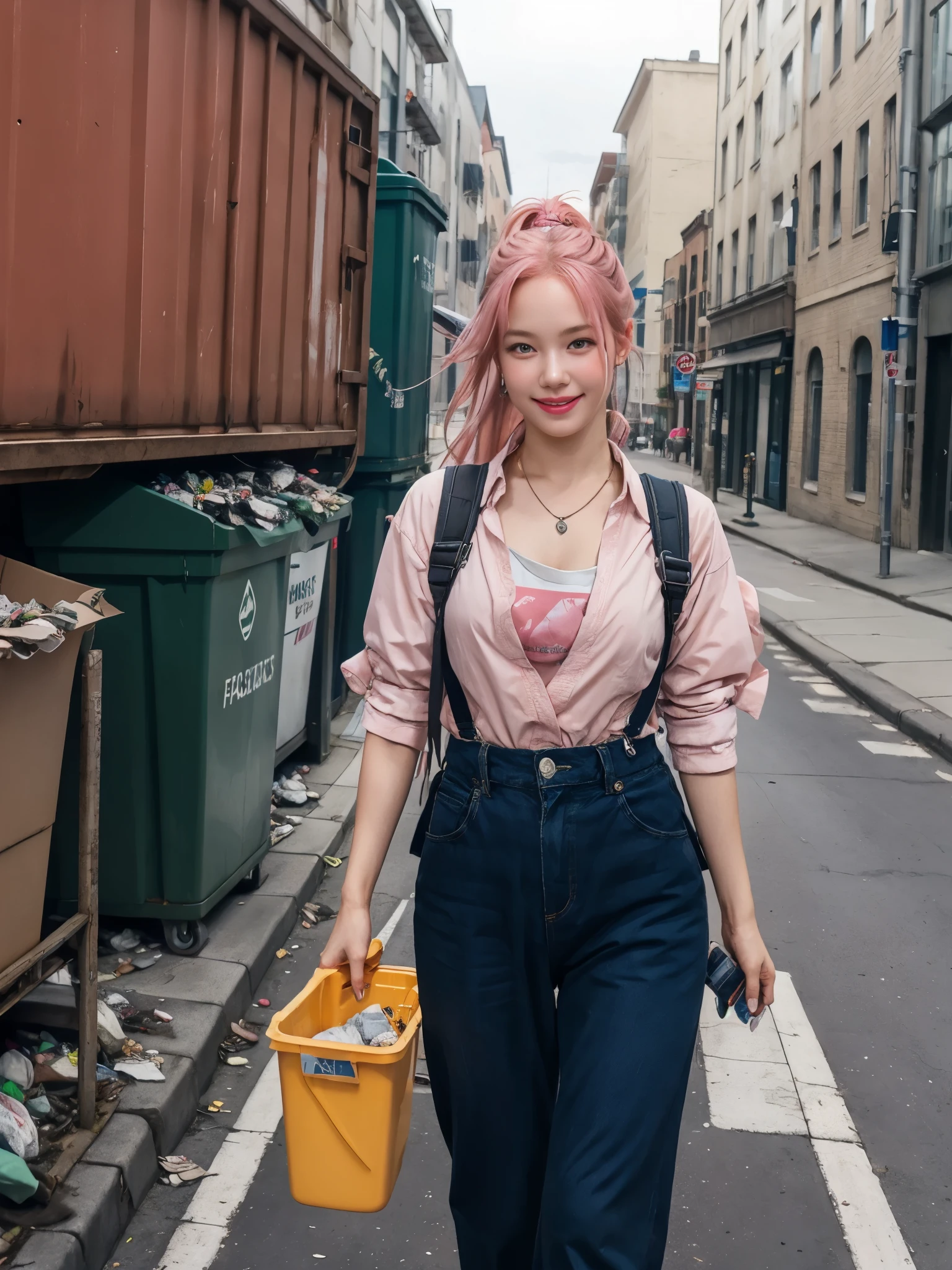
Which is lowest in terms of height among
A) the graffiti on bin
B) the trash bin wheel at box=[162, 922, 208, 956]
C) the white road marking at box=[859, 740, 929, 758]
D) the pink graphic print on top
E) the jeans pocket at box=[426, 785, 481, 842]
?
the trash bin wheel at box=[162, 922, 208, 956]

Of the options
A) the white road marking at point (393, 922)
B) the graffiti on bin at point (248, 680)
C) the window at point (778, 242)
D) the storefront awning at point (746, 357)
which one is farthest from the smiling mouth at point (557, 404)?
the window at point (778, 242)

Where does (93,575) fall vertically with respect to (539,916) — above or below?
above

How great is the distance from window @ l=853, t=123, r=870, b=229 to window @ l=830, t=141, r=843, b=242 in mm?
1118

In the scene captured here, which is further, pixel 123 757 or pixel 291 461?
pixel 291 461

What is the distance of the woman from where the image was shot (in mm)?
2006

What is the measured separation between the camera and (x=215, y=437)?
4977 mm

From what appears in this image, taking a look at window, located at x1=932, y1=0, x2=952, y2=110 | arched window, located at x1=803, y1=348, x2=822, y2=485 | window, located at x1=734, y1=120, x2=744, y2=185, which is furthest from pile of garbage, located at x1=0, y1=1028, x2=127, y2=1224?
window, located at x1=734, y1=120, x2=744, y2=185

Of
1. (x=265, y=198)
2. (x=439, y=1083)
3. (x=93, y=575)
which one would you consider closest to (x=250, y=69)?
(x=265, y=198)

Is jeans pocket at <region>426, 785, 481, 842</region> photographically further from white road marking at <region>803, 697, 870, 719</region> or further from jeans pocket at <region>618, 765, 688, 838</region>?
white road marking at <region>803, 697, 870, 719</region>

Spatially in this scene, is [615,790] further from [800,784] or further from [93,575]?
[800,784]

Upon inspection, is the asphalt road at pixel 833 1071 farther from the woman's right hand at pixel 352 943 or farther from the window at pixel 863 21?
the window at pixel 863 21

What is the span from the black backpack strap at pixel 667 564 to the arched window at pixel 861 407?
20973 millimetres

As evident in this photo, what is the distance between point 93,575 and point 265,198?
2136mm

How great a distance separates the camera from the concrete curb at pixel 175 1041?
2.84m
